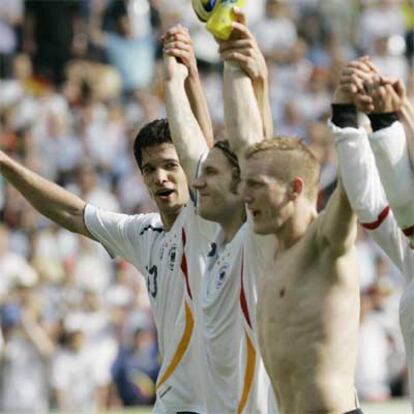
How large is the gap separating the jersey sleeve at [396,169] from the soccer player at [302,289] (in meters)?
0.24

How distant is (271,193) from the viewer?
727 cm

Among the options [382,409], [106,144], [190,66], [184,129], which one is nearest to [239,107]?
[184,129]

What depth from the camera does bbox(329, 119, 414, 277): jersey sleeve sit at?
22.2 ft

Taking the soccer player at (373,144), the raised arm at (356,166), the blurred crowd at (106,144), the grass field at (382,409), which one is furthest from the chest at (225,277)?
the blurred crowd at (106,144)

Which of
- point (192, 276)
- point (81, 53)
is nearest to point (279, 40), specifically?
point (81, 53)

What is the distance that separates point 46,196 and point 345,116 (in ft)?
10.5

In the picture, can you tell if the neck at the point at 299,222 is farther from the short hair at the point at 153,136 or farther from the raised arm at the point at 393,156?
the short hair at the point at 153,136

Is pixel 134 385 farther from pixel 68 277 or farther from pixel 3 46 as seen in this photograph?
pixel 3 46

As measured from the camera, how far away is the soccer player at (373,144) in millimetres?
6766

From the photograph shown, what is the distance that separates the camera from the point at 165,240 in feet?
30.2

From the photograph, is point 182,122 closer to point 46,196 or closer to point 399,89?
point 46,196

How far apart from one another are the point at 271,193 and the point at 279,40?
553 inches

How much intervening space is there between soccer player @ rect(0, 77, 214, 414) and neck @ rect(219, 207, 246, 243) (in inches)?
12.8

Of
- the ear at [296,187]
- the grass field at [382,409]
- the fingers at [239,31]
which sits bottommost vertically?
the grass field at [382,409]
